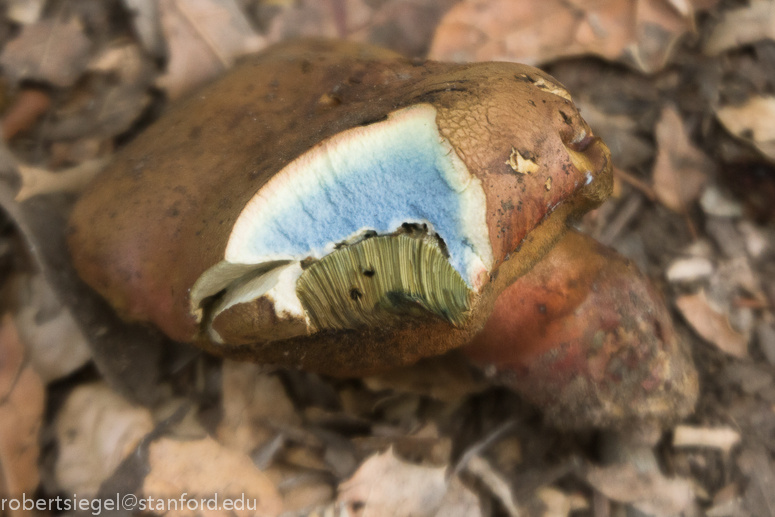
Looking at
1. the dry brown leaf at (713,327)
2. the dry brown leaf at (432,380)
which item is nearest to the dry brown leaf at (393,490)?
the dry brown leaf at (432,380)

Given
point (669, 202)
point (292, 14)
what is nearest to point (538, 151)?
point (669, 202)

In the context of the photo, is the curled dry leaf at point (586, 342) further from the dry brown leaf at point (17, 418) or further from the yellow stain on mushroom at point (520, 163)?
the dry brown leaf at point (17, 418)

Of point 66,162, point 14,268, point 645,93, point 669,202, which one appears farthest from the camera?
point 645,93

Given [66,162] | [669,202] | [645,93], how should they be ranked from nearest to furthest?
[66,162] → [669,202] → [645,93]

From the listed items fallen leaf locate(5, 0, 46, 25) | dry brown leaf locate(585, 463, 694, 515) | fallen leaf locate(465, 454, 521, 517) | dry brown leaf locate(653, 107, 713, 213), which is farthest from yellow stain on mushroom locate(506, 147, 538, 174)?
fallen leaf locate(5, 0, 46, 25)

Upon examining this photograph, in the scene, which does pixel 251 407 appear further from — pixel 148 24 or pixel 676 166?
pixel 676 166

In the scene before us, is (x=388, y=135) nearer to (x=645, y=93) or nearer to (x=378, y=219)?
(x=378, y=219)

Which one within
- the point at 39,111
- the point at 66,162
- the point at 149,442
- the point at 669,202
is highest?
the point at 39,111
